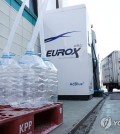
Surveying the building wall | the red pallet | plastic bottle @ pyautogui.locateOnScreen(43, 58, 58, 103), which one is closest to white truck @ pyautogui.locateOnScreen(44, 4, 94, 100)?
the building wall

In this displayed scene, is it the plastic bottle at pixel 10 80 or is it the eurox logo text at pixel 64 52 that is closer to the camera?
the plastic bottle at pixel 10 80

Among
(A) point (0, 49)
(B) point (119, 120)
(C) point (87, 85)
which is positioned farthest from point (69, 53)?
(B) point (119, 120)

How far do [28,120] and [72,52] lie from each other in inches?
278

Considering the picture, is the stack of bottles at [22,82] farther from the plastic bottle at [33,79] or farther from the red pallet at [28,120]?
the red pallet at [28,120]

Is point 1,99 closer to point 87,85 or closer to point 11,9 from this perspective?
point 11,9

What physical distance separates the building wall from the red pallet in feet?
9.96

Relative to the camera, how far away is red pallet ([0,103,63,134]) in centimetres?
256

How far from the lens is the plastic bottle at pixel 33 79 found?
11.8 ft

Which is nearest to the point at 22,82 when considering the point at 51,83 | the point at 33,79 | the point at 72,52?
the point at 33,79

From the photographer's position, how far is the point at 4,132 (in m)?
2.61

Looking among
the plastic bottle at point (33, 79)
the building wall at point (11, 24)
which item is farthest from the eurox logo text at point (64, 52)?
the plastic bottle at point (33, 79)

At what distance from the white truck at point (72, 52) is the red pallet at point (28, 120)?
5.53m

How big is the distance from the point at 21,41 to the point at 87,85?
2.96 metres

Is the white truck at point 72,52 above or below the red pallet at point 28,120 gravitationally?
above
